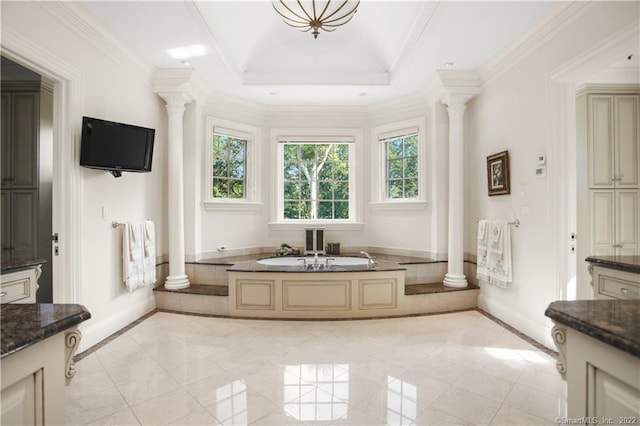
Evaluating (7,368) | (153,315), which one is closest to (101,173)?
(153,315)

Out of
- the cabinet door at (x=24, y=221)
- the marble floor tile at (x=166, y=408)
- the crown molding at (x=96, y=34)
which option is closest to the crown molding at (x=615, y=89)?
the marble floor tile at (x=166, y=408)

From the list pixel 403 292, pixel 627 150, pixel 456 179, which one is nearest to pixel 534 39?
pixel 456 179

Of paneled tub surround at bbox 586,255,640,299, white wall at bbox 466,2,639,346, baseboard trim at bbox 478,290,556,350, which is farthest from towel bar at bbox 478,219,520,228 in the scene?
paneled tub surround at bbox 586,255,640,299

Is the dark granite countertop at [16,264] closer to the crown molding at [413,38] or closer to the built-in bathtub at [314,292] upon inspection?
the built-in bathtub at [314,292]

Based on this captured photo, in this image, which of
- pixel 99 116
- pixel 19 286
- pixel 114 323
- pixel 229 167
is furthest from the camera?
pixel 229 167

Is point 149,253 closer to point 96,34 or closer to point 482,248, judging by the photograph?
point 96,34

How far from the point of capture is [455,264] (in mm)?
3672

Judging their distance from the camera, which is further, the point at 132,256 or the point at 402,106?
the point at 402,106

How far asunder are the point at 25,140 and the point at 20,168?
297 mm

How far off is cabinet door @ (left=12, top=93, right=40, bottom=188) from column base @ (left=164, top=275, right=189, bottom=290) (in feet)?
5.45

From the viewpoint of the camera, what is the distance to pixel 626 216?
10.4ft

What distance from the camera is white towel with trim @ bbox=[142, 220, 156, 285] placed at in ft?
10.5

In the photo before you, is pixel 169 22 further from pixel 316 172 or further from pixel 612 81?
pixel 612 81

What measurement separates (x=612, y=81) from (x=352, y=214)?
127 inches
